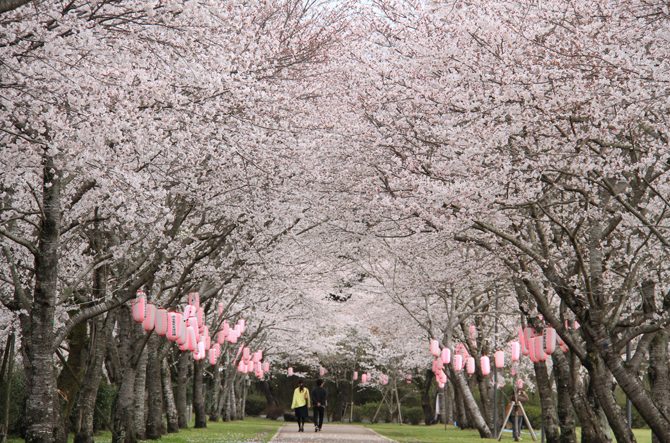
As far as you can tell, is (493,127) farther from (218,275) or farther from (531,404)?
(531,404)

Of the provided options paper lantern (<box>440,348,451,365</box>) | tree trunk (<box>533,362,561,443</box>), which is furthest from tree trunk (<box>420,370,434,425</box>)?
tree trunk (<box>533,362,561,443</box>)

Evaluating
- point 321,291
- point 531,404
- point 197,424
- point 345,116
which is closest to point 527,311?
point 345,116

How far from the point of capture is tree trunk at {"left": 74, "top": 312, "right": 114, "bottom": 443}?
57.0 feet

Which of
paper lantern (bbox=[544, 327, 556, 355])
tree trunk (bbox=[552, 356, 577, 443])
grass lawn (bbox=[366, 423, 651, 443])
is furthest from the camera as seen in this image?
grass lawn (bbox=[366, 423, 651, 443])

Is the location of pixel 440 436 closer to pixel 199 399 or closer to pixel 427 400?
pixel 199 399

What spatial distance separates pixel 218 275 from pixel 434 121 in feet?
28.1

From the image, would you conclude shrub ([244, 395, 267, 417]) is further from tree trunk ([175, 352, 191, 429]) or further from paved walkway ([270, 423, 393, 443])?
paved walkway ([270, 423, 393, 443])

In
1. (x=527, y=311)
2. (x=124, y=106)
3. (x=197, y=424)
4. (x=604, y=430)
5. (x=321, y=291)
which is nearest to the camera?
(x=124, y=106)

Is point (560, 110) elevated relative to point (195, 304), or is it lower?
elevated

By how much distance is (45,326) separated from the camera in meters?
12.7

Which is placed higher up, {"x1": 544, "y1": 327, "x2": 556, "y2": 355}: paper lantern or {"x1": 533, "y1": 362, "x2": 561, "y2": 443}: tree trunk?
{"x1": 544, "y1": 327, "x2": 556, "y2": 355}: paper lantern

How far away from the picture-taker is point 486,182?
13.9 metres

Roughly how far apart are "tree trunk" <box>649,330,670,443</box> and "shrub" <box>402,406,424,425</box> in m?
41.6

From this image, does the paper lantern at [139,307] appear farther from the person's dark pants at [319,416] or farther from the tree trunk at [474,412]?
the person's dark pants at [319,416]
